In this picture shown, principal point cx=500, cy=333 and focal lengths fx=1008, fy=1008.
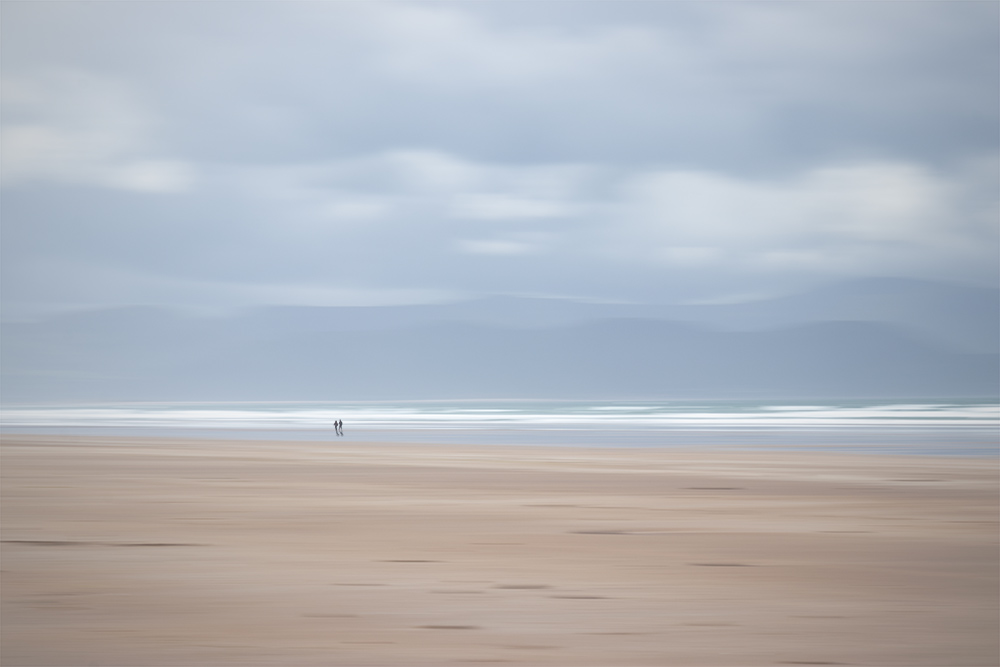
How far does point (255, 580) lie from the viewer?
7656mm

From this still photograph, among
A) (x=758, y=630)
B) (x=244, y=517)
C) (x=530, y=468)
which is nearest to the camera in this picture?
(x=758, y=630)

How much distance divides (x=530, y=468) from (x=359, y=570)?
10737 millimetres

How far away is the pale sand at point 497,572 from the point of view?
5.84 meters

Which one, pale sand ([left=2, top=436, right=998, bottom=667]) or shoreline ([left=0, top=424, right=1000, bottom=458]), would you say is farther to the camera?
shoreline ([left=0, top=424, right=1000, bottom=458])

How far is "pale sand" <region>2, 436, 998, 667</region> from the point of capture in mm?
5836

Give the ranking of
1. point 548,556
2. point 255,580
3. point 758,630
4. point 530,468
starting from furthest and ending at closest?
point 530,468, point 548,556, point 255,580, point 758,630

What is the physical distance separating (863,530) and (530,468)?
8.88m

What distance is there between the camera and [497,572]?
7.99 metres

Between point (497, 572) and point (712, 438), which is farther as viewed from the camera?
→ point (712, 438)

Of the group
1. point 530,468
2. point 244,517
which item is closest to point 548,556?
point 244,517

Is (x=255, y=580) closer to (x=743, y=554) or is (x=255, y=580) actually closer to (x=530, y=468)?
(x=743, y=554)

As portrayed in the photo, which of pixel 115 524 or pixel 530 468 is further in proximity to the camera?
pixel 530 468

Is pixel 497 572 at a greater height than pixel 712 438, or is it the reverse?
pixel 712 438

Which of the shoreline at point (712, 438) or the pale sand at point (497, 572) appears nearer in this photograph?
the pale sand at point (497, 572)
